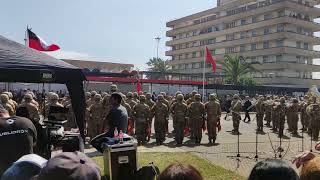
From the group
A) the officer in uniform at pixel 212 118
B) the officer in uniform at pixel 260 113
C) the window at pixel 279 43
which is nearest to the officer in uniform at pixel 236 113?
the officer in uniform at pixel 260 113

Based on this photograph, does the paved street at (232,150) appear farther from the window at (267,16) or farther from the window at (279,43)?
the window at (267,16)

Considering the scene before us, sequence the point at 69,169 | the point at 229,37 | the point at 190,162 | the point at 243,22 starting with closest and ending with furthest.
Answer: the point at 69,169, the point at 190,162, the point at 243,22, the point at 229,37

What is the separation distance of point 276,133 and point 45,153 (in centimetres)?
1496

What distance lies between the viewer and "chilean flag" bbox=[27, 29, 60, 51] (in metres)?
12.9

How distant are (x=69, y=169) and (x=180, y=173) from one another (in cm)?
64

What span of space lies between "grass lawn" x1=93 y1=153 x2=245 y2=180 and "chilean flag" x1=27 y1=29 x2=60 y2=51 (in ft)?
12.1

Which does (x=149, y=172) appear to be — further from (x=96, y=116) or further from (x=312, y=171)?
A: (x=96, y=116)

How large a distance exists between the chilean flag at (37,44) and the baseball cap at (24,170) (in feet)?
32.7

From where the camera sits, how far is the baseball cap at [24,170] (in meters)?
3.24

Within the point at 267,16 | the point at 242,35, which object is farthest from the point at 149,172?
the point at 242,35

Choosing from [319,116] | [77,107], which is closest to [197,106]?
[319,116]

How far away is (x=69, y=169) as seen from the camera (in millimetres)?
2607

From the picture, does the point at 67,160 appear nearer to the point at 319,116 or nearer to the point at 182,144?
the point at 182,144

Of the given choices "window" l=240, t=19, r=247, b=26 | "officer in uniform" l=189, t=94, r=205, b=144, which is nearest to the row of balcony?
"window" l=240, t=19, r=247, b=26
